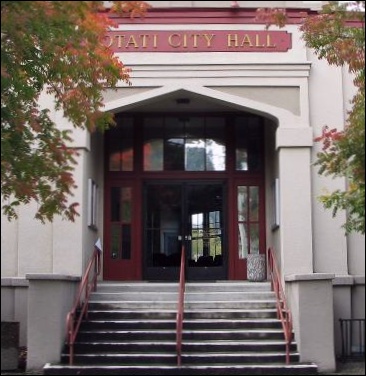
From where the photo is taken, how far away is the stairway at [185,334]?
10.9 m

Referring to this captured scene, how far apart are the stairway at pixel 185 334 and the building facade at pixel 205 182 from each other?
0.52 m

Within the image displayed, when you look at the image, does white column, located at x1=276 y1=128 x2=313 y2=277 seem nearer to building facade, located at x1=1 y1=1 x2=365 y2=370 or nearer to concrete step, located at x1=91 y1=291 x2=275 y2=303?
building facade, located at x1=1 y1=1 x2=365 y2=370

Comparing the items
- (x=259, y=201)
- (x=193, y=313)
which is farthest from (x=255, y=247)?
(x=193, y=313)

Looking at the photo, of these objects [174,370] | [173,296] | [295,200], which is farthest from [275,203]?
[174,370]

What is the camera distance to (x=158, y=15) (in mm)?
14055

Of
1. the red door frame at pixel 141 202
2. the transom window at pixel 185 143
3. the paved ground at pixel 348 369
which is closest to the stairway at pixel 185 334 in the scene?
the paved ground at pixel 348 369

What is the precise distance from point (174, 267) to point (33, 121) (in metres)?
6.41

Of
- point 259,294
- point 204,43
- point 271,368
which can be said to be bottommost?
point 271,368

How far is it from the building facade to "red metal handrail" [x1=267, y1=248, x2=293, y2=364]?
177 millimetres

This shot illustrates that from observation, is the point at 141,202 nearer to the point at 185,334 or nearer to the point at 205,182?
the point at 205,182

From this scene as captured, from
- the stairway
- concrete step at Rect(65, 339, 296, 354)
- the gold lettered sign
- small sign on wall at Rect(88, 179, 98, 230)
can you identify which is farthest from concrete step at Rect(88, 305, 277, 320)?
the gold lettered sign

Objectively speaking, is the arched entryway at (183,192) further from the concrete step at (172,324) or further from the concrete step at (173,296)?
the concrete step at (172,324)

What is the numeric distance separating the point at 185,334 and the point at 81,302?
2150mm

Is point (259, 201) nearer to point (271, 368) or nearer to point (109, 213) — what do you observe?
point (109, 213)
